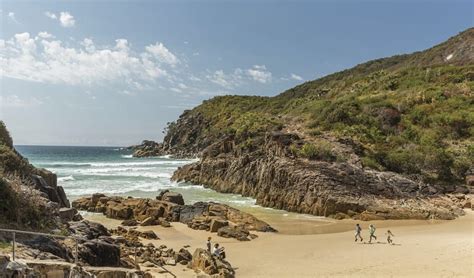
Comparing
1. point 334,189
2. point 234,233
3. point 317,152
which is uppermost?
point 317,152

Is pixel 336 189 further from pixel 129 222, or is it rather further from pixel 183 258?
pixel 183 258

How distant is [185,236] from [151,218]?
151 inches

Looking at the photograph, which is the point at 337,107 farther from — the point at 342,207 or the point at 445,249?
the point at 445,249

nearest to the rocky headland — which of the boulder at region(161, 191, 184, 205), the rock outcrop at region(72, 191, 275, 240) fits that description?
the rock outcrop at region(72, 191, 275, 240)

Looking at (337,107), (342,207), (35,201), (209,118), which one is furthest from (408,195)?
(209,118)

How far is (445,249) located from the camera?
18.2 metres

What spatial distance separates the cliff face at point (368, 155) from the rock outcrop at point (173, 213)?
6646 mm

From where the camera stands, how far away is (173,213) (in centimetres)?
2719

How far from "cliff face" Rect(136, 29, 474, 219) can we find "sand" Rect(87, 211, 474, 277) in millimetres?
3631

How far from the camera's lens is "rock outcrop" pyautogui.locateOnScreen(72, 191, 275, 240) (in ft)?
79.6

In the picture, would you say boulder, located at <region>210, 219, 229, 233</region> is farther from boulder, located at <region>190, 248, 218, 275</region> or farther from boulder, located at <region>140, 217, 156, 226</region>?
boulder, located at <region>190, 248, 218, 275</region>

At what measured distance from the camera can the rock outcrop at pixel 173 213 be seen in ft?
79.6

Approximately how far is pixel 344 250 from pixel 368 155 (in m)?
20.0

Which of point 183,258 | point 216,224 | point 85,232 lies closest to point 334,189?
point 216,224
